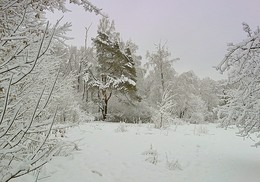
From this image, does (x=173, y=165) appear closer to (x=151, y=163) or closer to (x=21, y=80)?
(x=151, y=163)

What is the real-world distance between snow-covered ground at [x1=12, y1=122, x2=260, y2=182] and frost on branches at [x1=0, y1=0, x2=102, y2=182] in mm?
1197

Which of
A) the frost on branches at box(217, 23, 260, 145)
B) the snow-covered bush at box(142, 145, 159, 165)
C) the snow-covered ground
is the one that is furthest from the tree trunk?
the frost on branches at box(217, 23, 260, 145)

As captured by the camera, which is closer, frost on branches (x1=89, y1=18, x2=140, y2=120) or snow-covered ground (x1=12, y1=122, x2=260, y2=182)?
snow-covered ground (x1=12, y1=122, x2=260, y2=182)

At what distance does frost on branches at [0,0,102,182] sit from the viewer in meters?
1.68

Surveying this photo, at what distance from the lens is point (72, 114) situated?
12.1 m

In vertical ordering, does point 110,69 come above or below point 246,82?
above

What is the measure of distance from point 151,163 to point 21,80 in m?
3.85

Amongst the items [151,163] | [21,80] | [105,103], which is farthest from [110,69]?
[21,80]

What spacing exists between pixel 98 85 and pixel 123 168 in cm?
1752

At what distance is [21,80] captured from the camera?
2617mm

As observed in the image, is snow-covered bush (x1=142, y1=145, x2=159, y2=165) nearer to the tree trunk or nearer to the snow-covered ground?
the snow-covered ground

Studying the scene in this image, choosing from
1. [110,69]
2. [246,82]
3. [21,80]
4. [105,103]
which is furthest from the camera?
[110,69]

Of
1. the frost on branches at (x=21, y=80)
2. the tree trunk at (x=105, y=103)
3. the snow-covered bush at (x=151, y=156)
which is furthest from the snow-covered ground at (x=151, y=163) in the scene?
the tree trunk at (x=105, y=103)

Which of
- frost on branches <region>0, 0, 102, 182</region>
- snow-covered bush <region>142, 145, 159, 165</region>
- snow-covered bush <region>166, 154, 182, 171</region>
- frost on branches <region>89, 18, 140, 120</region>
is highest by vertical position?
frost on branches <region>89, 18, 140, 120</region>
